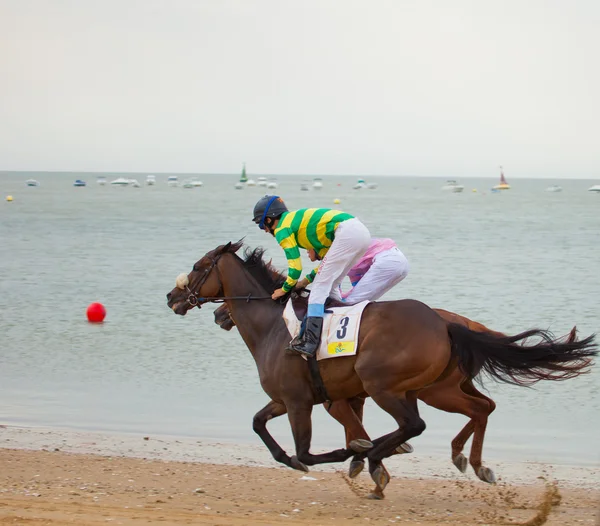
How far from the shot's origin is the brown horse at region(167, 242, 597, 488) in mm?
7418

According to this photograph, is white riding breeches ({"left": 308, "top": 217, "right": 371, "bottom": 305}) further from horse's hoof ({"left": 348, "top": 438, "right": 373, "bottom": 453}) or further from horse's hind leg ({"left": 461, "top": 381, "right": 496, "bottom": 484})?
horse's hind leg ({"left": 461, "top": 381, "right": 496, "bottom": 484})

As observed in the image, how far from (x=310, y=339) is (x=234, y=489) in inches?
63.9

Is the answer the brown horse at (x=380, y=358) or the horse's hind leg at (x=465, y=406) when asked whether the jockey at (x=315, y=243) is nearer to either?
Answer: the brown horse at (x=380, y=358)

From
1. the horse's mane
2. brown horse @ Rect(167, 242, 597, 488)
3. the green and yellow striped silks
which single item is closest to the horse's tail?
brown horse @ Rect(167, 242, 597, 488)

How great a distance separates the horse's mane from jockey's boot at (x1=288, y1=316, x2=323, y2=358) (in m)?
0.92

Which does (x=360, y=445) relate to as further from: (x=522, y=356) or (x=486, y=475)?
(x=522, y=356)

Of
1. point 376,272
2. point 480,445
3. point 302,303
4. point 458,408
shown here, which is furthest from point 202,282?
point 480,445

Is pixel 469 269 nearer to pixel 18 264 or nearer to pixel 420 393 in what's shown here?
pixel 18 264

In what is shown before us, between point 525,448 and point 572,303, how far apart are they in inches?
547

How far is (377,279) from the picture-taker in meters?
8.52

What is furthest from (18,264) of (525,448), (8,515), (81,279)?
(8,515)

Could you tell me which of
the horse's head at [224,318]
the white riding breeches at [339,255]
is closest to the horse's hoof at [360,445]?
the white riding breeches at [339,255]

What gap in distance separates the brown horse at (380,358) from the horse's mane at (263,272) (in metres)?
0.02

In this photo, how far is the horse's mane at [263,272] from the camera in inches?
336
